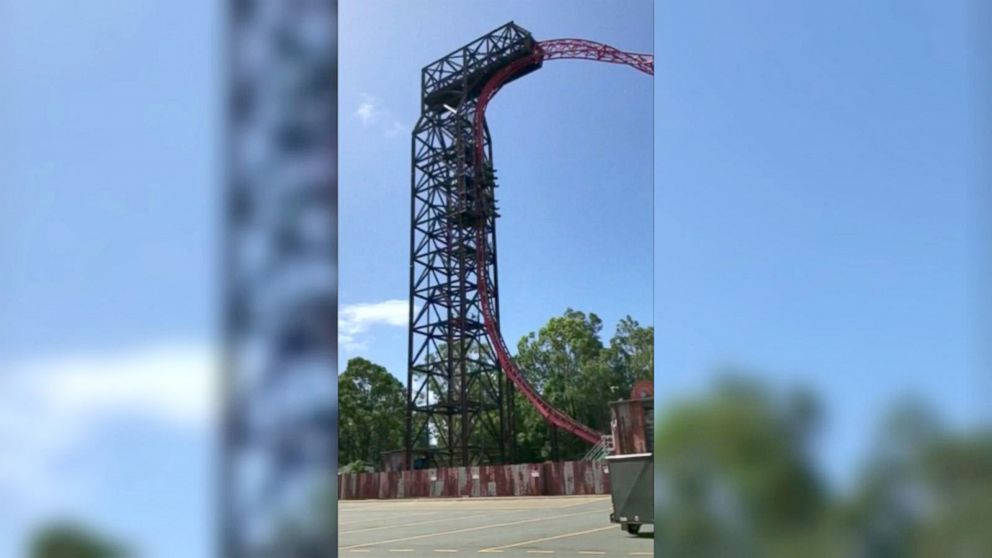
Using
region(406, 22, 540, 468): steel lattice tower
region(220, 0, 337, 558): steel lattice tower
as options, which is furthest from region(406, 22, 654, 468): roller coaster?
region(220, 0, 337, 558): steel lattice tower

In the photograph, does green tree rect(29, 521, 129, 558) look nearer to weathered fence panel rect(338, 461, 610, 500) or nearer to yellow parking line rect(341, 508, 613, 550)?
yellow parking line rect(341, 508, 613, 550)

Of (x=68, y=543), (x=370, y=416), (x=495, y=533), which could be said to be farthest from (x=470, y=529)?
(x=370, y=416)

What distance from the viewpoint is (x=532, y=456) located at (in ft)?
38.7

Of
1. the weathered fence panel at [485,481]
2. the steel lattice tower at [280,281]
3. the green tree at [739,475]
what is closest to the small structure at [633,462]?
the green tree at [739,475]

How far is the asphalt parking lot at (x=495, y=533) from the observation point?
4344mm

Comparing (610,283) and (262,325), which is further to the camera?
(610,283)

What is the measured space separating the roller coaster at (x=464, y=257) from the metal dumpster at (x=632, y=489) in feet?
8.81

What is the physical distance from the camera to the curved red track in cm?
628

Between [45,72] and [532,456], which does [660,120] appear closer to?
[45,72]

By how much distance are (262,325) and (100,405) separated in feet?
1.48

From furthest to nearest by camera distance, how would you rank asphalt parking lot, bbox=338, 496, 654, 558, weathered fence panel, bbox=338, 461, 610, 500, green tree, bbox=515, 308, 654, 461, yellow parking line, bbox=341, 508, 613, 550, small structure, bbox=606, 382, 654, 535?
1. weathered fence panel, bbox=338, 461, 610, 500
2. green tree, bbox=515, 308, 654, 461
3. yellow parking line, bbox=341, 508, 613, 550
4. asphalt parking lot, bbox=338, 496, 654, 558
5. small structure, bbox=606, 382, 654, 535

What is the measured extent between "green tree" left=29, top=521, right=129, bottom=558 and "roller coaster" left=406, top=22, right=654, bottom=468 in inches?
183

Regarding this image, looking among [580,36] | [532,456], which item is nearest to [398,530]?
[580,36]

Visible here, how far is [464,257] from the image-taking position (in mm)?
9172
